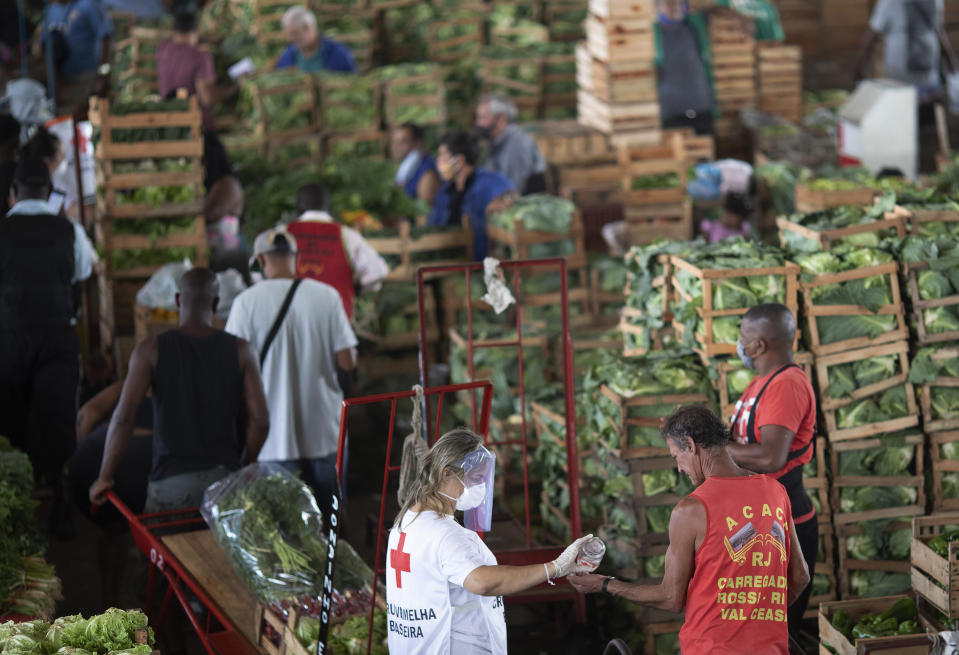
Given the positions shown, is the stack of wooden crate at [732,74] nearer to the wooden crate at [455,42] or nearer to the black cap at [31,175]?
the wooden crate at [455,42]

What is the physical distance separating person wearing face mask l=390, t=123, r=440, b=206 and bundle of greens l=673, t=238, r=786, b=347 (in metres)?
4.75

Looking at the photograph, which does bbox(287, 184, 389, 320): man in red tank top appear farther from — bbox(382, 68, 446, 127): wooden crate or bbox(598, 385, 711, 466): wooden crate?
bbox(382, 68, 446, 127): wooden crate

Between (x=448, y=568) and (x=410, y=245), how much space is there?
6.86 metres

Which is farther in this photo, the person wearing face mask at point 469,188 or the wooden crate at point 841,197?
the person wearing face mask at point 469,188

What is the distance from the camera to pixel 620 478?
7.08m

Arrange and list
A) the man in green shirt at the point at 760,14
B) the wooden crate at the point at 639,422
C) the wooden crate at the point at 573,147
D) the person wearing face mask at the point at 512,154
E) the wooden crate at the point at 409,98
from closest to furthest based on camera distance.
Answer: the wooden crate at the point at 639,422, the person wearing face mask at the point at 512,154, the wooden crate at the point at 573,147, the wooden crate at the point at 409,98, the man in green shirt at the point at 760,14

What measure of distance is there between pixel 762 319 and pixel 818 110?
40.8 feet

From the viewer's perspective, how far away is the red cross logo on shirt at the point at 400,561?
4.51 meters

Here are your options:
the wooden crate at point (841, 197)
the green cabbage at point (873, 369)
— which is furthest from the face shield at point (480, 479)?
the wooden crate at point (841, 197)

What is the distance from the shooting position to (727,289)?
724 cm

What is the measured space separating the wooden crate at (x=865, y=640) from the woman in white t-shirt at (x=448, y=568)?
1569 mm

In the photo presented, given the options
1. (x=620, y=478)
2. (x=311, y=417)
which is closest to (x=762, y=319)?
(x=620, y=478)

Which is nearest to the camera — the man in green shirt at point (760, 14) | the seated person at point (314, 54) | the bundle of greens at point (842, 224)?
the bundle of greens at point (842, 224)

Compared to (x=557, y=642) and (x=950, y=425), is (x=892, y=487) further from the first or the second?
(x=557, y=642)
